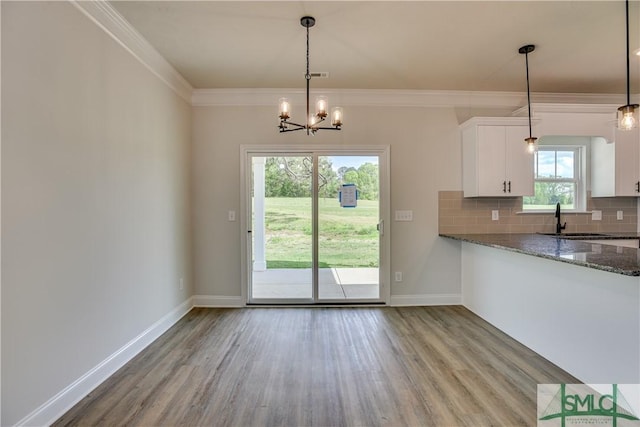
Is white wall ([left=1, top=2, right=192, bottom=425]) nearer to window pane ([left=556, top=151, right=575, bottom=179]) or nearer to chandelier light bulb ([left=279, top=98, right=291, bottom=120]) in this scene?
chandelier light bulb ([left=279, top=98, right=291, bottom=120])

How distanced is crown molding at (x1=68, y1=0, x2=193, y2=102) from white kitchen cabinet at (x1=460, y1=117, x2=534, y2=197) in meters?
3.47

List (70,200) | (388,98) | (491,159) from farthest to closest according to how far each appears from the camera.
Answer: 1. (388,98)
2. (491,159)
3. (70,200)

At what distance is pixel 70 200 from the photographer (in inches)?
77.5

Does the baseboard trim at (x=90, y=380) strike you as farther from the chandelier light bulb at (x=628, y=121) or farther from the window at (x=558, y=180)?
the window at (x=558, y=180)

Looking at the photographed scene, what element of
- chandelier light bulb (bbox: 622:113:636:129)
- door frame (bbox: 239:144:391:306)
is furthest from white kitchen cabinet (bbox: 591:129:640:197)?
door frame (bbox: 239:144:391:306)

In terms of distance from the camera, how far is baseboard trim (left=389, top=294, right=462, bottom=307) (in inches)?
156

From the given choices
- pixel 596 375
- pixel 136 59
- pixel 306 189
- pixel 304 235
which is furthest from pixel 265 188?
pixel 596 375

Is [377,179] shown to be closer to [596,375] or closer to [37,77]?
[596,375]

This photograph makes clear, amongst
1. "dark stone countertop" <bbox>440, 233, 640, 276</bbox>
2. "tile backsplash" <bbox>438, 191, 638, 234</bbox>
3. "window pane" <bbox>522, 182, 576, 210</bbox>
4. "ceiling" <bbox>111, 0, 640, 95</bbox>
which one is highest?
"ceiling" <bbox>111, 0, 640, 95</bbox>

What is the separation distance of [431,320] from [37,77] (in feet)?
12.7

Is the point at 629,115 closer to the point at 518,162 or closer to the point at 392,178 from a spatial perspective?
the point at 518,162

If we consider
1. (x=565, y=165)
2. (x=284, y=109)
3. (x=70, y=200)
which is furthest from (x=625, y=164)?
(x=70, y=200)

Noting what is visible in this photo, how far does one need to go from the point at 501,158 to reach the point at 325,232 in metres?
2.30

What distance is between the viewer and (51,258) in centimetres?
182
